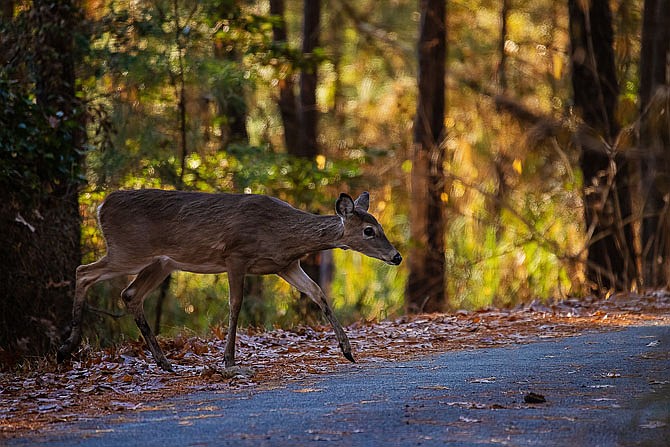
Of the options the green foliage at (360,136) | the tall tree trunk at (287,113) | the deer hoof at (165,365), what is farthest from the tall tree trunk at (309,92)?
the deer hoof at (165,365)

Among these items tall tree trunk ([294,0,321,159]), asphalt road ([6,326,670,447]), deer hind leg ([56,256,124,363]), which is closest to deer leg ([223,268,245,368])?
asphalt road ([6,326,670,447])

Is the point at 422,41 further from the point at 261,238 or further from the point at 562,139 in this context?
the point at 261,238

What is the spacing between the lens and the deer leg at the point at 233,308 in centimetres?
949

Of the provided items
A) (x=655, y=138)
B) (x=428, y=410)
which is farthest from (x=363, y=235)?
(x=655, y=138)

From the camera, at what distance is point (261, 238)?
389 inches

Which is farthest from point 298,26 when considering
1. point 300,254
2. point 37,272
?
point 300,254

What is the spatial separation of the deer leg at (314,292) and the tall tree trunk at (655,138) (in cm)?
840

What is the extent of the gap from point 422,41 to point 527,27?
382 inches

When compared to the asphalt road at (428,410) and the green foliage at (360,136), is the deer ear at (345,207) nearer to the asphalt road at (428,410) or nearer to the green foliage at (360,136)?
the asphalt road at (428,410)

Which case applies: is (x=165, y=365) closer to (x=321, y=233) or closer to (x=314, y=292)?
(x=314, y=292)

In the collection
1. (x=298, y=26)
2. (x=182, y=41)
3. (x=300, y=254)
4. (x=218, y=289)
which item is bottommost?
(x=218, y=289)

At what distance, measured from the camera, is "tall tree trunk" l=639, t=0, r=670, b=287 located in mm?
17516

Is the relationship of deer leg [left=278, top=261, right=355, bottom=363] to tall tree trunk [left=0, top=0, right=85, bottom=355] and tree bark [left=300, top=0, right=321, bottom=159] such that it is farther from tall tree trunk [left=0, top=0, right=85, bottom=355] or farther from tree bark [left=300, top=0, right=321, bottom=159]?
tree bark [left=300, top=0, right=321, bottom=159]

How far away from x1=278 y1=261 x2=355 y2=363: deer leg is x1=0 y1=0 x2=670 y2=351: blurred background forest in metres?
3.59
